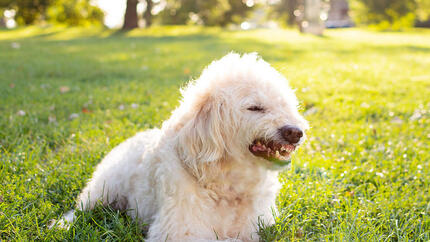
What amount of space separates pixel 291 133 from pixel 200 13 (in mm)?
39524

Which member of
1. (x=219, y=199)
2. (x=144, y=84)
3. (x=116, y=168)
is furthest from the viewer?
(x=144, y=84)

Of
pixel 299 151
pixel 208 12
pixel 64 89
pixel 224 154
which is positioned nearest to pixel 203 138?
pixel 224 154

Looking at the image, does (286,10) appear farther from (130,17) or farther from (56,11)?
(130,17)

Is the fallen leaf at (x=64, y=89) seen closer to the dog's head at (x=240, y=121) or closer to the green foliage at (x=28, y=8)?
the dog's head at (x=240, y=121)

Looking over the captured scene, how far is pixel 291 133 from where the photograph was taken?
227 cm

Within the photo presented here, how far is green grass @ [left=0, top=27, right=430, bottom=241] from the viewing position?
275 centimetres

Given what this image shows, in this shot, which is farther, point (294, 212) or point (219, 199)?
point (294, 212)

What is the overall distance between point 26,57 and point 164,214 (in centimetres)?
1023

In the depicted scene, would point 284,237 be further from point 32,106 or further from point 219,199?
point 32,106

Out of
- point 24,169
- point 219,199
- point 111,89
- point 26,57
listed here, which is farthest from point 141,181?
point 26,57

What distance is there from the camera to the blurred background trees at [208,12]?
36719 mm

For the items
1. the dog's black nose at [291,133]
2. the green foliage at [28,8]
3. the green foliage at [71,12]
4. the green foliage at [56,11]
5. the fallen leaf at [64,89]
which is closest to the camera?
the dog's black nose at [291,133]

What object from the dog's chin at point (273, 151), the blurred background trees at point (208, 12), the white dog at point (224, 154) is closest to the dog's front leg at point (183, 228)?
the white dog at point (224, 154)

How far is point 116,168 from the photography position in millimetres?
3113
